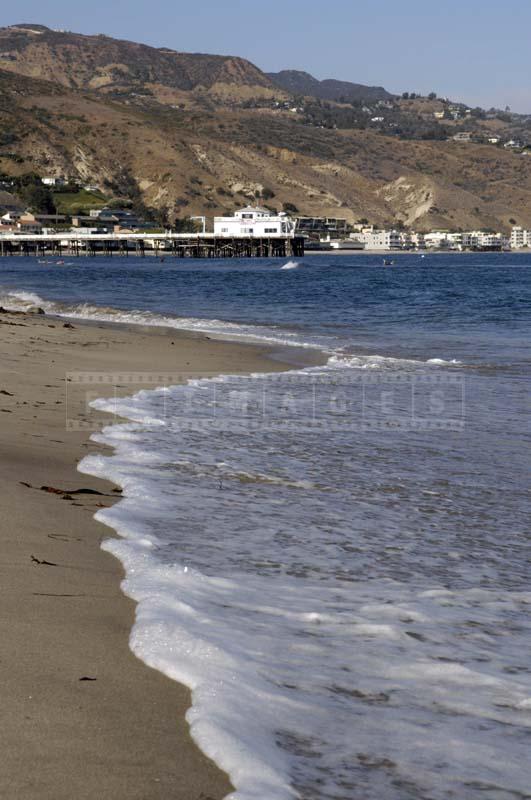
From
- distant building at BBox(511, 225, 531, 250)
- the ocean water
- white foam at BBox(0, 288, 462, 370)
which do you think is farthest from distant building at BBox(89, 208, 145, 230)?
the ocean water

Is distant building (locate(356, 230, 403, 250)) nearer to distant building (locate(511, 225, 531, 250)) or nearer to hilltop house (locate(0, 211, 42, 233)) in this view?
distant building (locate(511, 225, 531, 250))

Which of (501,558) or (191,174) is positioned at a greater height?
(191,174)

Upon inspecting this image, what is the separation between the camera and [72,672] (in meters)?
3.04

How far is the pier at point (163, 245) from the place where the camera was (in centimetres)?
12388

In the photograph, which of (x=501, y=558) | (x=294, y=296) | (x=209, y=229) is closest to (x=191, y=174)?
(x=209, y=229)

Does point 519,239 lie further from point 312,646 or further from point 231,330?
point 312,646

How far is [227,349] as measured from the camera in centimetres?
1708

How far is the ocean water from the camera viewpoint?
112 inches

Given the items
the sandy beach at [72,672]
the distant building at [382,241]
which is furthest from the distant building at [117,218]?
the sandy beach at [72,672]

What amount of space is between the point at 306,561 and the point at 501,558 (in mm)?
953

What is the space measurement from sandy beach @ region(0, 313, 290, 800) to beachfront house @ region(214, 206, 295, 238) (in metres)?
118

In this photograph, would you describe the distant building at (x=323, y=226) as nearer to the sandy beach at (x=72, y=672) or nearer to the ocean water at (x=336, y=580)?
the ocean water at (x=336, y=580)

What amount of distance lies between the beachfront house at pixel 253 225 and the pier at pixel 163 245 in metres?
0.65

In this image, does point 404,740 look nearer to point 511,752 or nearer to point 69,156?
point 511,752
